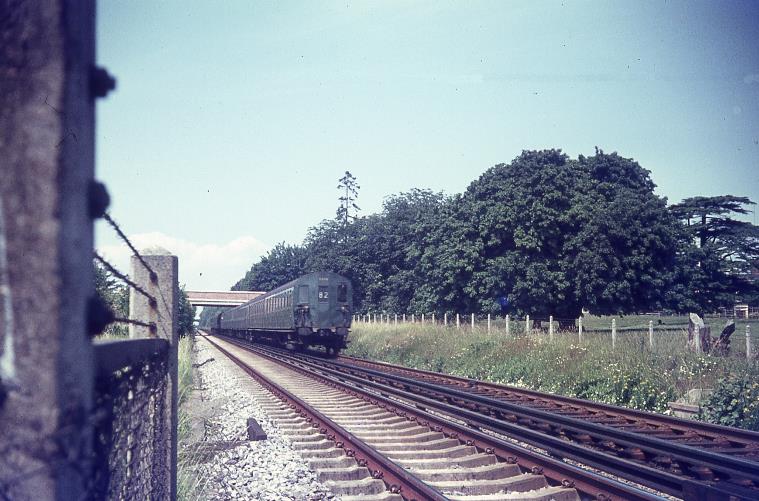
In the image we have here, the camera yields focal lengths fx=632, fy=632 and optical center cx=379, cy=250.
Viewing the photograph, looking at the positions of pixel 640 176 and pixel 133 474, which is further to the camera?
pixel 640 176

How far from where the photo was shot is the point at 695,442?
25.9ft

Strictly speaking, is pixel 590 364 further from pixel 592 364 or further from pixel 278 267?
pixel 278 267

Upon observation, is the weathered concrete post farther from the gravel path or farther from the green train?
the green train

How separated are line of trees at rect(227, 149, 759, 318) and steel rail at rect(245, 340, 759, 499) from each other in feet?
88.2

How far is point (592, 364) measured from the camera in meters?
14.5

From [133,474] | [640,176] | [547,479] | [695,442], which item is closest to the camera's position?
[133,474]

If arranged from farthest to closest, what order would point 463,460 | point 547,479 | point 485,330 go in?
point 485,330 → point 463,460 → point 547,479

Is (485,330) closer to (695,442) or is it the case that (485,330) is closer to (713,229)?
(695,442)

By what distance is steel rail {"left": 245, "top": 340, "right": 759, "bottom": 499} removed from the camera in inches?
225

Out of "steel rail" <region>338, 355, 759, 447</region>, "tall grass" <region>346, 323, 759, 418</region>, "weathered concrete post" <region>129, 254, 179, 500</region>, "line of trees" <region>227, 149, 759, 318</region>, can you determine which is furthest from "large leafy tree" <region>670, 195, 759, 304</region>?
"weathered concrete post" <region>129, 254, 179, 500</region>

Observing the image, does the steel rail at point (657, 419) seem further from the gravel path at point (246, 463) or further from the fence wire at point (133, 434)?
the fence wire at point (133, 434)

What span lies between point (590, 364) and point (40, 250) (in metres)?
14.8

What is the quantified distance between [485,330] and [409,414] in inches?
585

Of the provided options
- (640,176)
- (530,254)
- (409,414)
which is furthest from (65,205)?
(640,176)
